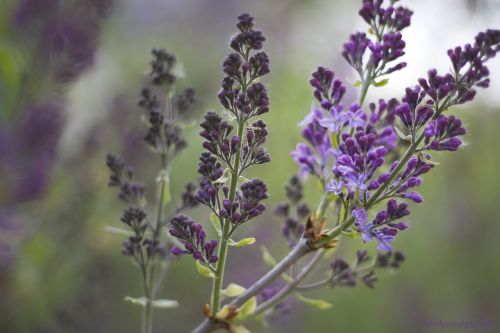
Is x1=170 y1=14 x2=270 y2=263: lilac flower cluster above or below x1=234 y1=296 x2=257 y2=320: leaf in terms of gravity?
above

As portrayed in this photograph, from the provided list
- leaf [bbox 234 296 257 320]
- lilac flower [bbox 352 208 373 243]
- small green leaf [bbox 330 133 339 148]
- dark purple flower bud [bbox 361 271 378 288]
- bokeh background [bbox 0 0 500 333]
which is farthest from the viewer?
bokeh background [bbox 0 0 500 333]

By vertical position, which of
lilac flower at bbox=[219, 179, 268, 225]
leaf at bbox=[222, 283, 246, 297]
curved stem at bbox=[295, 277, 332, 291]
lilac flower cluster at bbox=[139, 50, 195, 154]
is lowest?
leaf at bbox=[222, 283, 246, 297]

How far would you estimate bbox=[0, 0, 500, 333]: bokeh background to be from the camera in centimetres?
228

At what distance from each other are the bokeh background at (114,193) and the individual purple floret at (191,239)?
0.80m

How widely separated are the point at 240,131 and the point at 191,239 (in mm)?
271

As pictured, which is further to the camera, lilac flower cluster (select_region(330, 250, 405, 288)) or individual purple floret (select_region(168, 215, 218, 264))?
lilac flower cluster (select_region(330, 250, 405, 288))

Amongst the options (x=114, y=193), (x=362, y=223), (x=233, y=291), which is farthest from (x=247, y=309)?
(x=114, y=193)

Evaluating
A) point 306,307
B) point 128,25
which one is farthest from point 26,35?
point 128,25

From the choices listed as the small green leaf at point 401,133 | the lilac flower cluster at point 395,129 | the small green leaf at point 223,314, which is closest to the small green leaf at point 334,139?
the lilac flower cluster at point 395,129

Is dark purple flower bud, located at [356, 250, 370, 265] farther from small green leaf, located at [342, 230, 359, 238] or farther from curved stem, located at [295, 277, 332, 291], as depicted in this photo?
small green leaf, located at [342, 230, 359, 238]

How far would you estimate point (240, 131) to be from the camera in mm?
1147

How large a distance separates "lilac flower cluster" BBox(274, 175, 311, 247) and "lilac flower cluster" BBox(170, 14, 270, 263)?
0.34 m

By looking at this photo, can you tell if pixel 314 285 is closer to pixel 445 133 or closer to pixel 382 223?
pixel 382 223

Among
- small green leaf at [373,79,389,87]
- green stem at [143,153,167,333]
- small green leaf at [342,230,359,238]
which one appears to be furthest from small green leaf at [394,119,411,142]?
green stem at [143,153,167,333]
